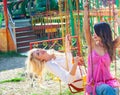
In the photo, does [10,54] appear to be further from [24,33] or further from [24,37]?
[24,33]

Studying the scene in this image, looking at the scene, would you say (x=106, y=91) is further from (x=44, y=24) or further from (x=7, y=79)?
(x=44, y=24)

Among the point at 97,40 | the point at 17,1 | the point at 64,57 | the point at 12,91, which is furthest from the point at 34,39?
the point at 97,40

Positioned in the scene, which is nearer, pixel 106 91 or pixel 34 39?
pixel 106 91

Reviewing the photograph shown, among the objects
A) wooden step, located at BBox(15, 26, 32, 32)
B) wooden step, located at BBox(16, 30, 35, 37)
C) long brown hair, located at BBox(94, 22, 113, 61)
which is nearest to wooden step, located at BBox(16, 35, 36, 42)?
wooden step, located at BBox(16, 30, 35, 37)

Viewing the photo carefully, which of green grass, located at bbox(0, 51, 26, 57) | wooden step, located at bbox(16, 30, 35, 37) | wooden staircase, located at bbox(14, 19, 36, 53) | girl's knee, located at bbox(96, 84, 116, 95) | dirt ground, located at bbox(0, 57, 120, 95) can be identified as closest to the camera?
girl's knee, located at bbox(96, 84, 116, 95)

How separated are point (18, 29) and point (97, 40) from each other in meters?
8.44

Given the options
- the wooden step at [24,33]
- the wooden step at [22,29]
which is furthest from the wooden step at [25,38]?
Answer: the wooden step at [22,29]

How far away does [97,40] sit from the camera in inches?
119

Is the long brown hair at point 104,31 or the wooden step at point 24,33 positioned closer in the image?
the long brown hair at point 104,31

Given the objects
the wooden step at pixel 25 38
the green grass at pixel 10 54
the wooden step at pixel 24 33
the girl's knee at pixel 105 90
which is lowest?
the green grass at pixel 10 54

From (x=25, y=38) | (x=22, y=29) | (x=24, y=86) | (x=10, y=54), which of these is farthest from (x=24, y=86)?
(x=22, y=29)

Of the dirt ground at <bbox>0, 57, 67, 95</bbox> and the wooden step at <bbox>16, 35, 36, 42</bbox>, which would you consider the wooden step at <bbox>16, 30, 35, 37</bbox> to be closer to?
the wooden step at <bbox>16, 35, 36, 42</bbox>

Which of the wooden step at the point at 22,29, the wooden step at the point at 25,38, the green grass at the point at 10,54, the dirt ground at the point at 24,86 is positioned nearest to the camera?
the dirt ground at the point at 24,86

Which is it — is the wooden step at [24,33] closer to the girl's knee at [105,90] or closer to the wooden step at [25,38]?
the wooden step at [25,38]
